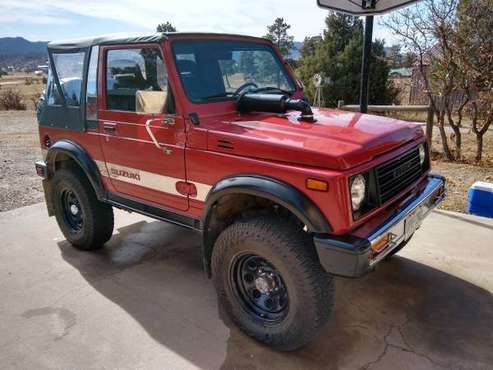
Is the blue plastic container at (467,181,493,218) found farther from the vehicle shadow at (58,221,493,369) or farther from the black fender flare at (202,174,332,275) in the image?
the black fender flare at (202,174,332,275)

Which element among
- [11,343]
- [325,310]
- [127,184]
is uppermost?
[127,184]

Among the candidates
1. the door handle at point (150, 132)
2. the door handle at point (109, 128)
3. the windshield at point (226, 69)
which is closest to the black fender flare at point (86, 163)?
the door handle at point (109, 128)

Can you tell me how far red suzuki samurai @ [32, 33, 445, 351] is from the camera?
2340mm

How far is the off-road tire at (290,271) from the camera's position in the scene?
2412mm

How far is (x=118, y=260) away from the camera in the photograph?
4.03 m

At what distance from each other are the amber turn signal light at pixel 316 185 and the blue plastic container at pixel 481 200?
311 cm

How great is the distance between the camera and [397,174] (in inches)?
107

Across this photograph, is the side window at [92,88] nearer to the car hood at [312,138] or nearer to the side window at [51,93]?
the side window at [51,93]

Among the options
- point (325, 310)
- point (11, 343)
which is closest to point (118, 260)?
point (11, 343)

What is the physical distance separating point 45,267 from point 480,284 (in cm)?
384

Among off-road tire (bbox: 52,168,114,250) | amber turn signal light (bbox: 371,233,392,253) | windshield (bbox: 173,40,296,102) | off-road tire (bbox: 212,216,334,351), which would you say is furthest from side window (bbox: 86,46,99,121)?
amber turn signal light (bbox: 371,233,392,253)

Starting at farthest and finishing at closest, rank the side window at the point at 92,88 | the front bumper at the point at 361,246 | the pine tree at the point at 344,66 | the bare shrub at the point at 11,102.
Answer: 1. the bare shrub at the point at 11,102
2. the pine tree at the point at 344,66
3. the side window at the point at 92,88
4. the front bumper at the point at 361,246

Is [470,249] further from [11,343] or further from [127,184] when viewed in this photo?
[11,343]

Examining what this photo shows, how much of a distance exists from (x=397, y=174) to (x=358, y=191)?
52cm
